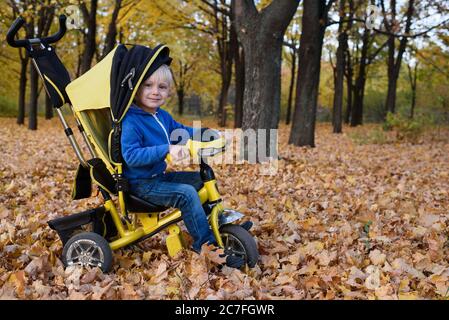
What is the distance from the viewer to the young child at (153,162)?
318 centimetres

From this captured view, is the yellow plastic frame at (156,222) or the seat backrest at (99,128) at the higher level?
the seat backrest at (99,128)

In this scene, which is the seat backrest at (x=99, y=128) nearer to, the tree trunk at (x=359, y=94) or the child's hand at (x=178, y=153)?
the child's hand at (x=178, y=153)

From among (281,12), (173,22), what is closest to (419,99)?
(173,22)

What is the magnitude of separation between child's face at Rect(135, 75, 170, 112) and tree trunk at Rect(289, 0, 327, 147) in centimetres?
822

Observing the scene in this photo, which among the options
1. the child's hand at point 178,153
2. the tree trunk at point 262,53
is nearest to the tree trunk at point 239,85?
the tree trunk at point 262,53

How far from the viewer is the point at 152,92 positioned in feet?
10.8

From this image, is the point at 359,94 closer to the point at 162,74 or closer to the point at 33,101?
the point at 33,101

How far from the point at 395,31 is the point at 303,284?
9.96 meters

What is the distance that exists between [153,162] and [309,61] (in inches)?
337

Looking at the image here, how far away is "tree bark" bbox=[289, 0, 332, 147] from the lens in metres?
10.8

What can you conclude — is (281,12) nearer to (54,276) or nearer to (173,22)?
(54,276)

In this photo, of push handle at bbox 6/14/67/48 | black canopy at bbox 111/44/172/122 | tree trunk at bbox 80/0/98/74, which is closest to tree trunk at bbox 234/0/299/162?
push handle at bbox 6/14/67/48

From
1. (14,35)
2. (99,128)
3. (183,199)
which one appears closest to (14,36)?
(14,35)

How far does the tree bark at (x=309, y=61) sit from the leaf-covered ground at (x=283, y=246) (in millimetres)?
4319
